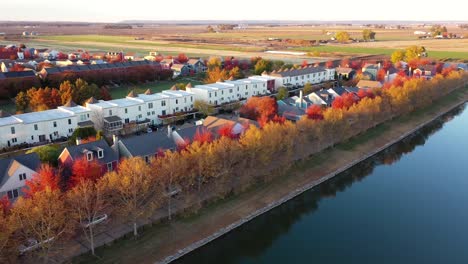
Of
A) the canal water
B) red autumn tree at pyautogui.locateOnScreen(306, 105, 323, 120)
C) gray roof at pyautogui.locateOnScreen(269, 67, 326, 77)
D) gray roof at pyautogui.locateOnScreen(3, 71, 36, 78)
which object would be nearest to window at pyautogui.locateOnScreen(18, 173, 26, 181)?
the canal water

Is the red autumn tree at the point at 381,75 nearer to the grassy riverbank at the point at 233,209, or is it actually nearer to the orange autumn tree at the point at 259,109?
the grassy riverbank at the point at 233,209

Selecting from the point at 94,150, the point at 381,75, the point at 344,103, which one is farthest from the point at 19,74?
the point at 381,75

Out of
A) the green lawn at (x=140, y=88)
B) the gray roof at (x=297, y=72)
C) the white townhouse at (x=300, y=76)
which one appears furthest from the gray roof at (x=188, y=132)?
the gray roof at (x=297, y=72)

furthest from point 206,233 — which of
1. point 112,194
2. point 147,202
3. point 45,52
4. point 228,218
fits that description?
point 45,52

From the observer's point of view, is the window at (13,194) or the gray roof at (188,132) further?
the gray roof at (188,132)

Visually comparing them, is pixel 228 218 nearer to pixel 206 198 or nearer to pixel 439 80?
pixel 206 198

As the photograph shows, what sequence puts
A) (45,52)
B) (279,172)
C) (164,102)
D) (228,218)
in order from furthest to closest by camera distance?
(45,52)
(164,102)
(279,172)
(228,218)
